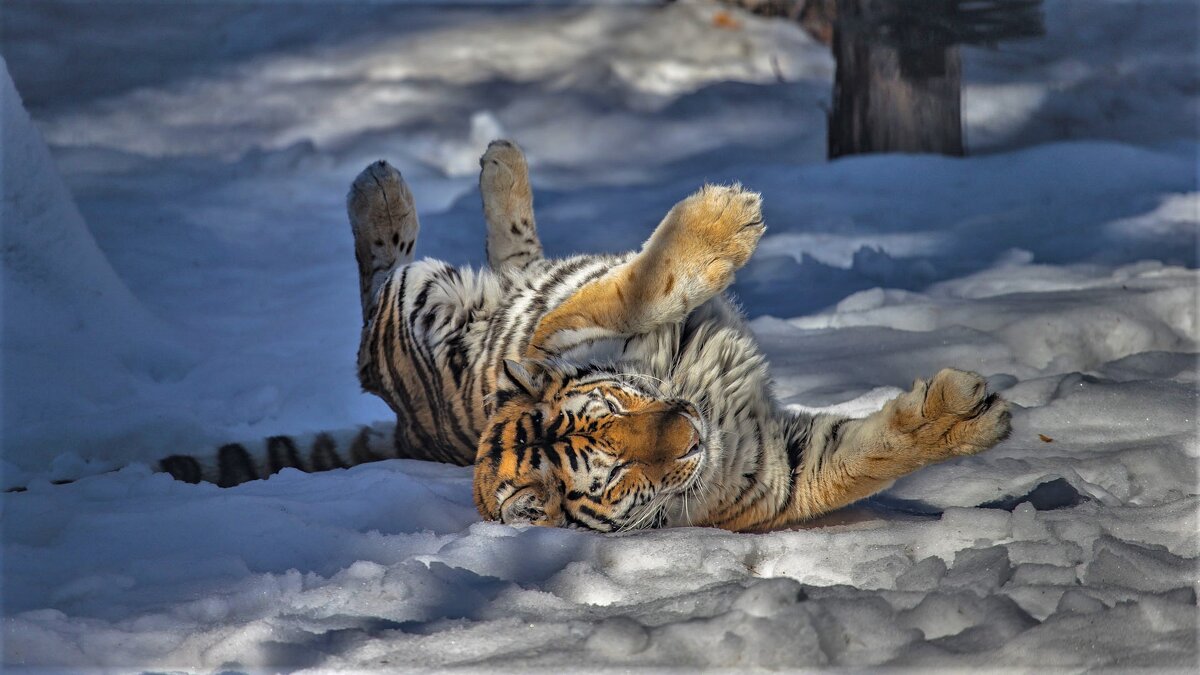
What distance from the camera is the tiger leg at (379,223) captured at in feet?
13.4

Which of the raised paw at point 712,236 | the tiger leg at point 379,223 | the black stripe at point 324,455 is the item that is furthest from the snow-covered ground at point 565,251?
the raised paw at point 712,236

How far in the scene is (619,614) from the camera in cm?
219

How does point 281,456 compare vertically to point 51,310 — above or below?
below

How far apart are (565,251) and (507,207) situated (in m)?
1.89

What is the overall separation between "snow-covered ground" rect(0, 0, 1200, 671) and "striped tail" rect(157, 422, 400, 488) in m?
0.11

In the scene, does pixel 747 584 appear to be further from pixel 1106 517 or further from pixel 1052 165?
pixel 1052 165

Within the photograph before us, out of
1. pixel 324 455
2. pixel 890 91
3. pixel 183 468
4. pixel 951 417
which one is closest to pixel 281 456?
pixel 324 455

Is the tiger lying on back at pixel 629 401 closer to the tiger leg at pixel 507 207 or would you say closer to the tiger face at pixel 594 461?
the tiger face at pixel 594 461

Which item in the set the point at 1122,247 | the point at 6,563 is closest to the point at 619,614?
the point at 6,563

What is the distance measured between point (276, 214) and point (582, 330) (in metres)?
3.95

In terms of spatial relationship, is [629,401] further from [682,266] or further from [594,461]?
[682,266]

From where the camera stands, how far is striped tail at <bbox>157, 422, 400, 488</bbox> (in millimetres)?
3396

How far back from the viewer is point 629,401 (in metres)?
2.78

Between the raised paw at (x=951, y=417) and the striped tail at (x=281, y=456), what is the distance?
1.66 meters
